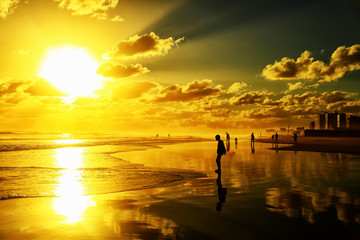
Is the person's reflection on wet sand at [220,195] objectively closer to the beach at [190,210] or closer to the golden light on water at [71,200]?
the beach at [190,210]

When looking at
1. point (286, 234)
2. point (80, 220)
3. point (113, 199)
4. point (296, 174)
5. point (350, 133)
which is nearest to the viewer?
point (286, 234)

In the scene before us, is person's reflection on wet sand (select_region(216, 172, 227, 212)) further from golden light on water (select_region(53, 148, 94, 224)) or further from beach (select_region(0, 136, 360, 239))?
golden light on water (select_region(53, 148, 94, 224))

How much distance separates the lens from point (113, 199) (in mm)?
11391

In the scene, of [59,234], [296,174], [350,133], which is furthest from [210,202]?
[350,133]

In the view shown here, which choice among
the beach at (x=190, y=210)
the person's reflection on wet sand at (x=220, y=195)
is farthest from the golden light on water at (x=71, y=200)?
the person's reflection on wet sand at (x=220, y=195)

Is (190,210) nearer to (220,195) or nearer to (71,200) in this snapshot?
(220,195)

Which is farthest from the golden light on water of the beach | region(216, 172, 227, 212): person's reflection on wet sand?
region(216, 172, 227, 212): person's reflection on wet sand

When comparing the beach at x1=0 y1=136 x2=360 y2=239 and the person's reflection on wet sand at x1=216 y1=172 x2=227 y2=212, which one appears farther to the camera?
the person's reflection on wet sand at x1=216 y1=172 x2=227 y2=212

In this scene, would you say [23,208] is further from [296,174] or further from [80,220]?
[296,174]

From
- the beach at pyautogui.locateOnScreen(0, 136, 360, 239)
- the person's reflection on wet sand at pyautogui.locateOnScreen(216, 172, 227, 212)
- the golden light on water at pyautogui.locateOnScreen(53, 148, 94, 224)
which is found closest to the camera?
the beach at pyautogui.locateOnScreen(0, 136, 360, 239)

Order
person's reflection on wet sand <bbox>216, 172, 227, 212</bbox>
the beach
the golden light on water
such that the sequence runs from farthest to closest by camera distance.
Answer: person's reflection on wet sand <bbox>216, 172, 227, 212</bbox> < the golden light on water < the beach

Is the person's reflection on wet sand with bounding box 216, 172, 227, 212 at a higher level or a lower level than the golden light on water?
higher

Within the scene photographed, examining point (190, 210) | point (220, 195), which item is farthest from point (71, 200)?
point (220, 195)

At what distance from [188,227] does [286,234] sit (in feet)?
7.51
